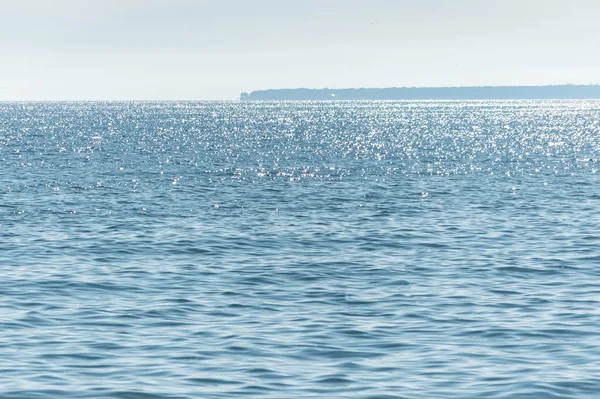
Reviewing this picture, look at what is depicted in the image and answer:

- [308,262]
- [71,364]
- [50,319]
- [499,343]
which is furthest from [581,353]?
[308,262]

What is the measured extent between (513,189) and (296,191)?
13021 millimetres

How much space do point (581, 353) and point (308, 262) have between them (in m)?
13.8

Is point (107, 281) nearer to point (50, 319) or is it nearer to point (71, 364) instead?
point (50, 319)

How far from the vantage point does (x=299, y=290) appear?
2759cm

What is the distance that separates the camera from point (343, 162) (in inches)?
3499

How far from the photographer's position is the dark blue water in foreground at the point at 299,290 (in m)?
18.5

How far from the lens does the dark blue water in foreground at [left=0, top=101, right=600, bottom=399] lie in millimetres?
18547

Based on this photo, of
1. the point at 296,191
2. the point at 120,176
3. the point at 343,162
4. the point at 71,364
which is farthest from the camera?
the point at 343,162

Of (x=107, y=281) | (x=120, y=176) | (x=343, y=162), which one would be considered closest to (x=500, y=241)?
(x=107, y=281)

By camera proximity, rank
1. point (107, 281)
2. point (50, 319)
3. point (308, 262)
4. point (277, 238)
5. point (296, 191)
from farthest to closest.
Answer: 1. point (296, 191)
2. point (277, 238)
3. point (308, 262)
4. point (107, 281)
5. point (50, 319)

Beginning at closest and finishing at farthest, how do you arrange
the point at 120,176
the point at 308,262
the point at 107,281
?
the point at 107,281 → the point at 308,262 → the point at 120,176

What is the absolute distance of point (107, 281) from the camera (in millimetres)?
28797

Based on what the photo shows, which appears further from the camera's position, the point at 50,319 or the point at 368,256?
the point at 368,256

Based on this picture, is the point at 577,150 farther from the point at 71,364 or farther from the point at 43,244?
the point at 71,364
